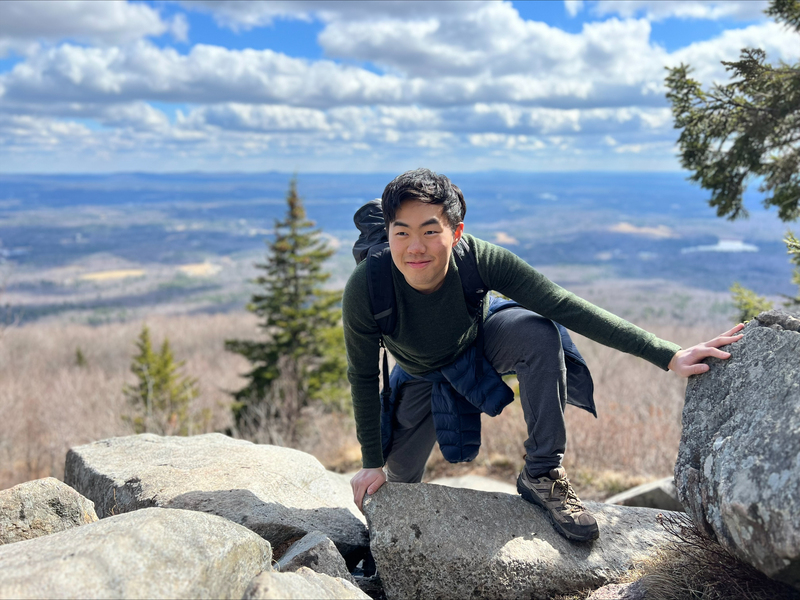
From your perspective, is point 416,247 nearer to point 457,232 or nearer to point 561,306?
point 457,232

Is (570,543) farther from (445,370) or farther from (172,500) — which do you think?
(172,500)

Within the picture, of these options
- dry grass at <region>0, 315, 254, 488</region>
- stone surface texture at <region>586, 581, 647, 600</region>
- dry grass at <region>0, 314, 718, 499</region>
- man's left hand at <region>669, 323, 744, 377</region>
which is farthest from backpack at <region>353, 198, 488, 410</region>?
dry grass at <region>0, 315, 254, 488</region>

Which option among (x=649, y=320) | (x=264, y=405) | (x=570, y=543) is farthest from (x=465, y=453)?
(x=649, y=320)

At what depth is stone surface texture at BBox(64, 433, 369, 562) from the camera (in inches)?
167

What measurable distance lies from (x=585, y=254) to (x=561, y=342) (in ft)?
628

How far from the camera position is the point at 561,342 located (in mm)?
3953

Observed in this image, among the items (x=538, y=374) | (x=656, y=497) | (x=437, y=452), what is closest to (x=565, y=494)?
(x=538, y=374)

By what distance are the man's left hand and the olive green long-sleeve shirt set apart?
0.19 feet

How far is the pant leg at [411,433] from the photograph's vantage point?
173 inches

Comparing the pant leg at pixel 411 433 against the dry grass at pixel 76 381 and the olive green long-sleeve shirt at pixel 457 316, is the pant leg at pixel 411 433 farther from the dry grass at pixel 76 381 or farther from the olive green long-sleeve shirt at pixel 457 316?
the dry grass at pixel 76 381

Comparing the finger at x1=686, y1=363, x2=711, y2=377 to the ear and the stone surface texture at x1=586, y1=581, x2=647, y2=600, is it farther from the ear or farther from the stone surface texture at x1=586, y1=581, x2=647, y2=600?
the ear

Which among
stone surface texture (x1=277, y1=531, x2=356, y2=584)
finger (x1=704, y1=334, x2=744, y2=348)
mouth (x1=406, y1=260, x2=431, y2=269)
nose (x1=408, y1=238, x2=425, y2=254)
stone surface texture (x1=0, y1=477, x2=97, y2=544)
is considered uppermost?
nose (x1=408, y1=238, x2=425, y2=254)

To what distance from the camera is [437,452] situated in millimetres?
10484

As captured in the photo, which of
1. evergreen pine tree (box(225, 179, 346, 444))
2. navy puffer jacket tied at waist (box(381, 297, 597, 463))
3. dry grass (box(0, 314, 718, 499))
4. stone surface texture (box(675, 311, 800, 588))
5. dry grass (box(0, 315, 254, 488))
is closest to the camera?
stone surface texture (box(675, 311, 800, 588))
